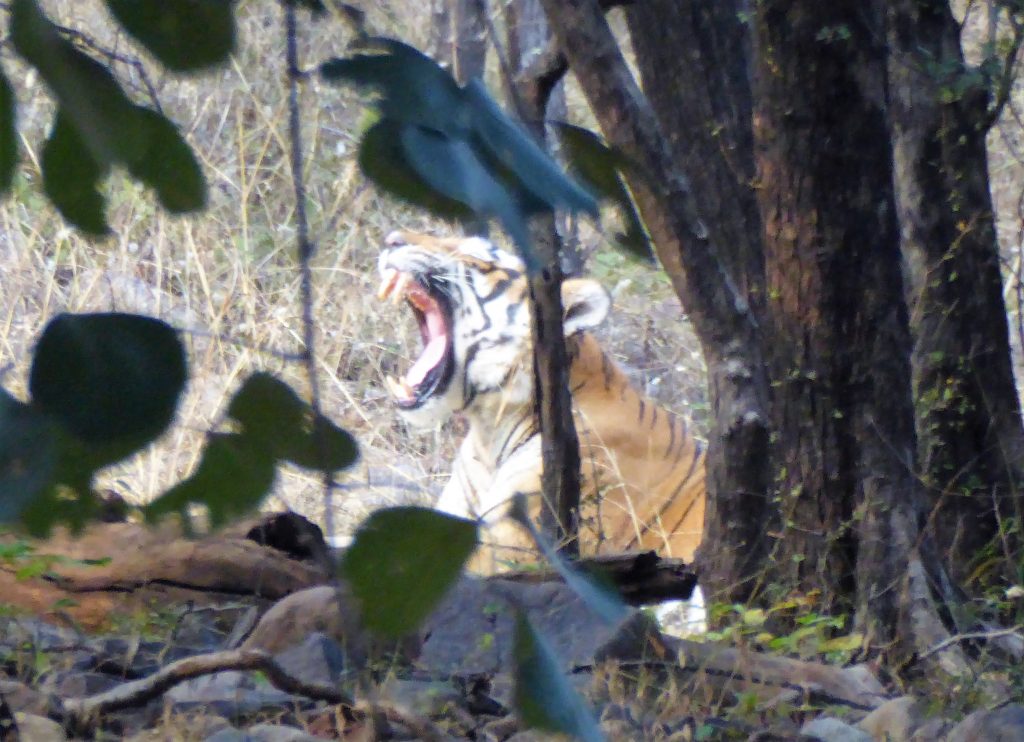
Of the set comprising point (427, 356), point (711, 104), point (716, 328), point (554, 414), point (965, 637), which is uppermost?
point (711, 104)

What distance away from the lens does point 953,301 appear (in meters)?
3.55

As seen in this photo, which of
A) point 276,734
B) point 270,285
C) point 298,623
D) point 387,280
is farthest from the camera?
point 270,285

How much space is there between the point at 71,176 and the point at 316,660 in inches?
53.6

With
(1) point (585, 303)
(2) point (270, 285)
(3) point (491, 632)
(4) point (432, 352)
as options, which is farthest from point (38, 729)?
(2) point (270, 285)

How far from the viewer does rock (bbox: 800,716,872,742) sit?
206 cm

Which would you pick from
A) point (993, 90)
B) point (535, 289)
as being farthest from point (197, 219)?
point (993, 90)

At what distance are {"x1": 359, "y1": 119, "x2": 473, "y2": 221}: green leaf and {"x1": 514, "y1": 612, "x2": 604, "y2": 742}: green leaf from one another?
0.20m

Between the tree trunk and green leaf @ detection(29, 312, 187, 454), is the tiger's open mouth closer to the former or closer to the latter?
the tree trunk

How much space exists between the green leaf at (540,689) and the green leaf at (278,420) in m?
0.14

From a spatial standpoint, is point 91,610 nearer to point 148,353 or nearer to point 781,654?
point 781,654

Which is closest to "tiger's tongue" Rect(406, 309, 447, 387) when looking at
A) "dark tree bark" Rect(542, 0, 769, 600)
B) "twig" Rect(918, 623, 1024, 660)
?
"dark tree bark" Rect(542, 0, 769, 600)

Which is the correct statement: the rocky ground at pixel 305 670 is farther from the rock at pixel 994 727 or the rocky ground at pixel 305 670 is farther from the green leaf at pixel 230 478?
the green leaf at pixel 230 478

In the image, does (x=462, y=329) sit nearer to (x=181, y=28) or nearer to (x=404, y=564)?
(x=181, y=28)

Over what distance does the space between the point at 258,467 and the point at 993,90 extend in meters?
3.01
